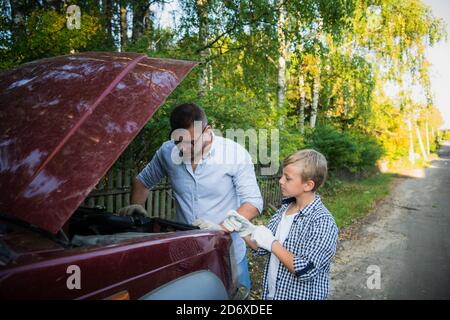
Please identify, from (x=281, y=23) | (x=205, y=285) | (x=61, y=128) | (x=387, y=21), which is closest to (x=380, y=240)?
(x=281, y=23)

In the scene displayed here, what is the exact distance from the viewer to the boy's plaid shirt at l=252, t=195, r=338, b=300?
1.87m

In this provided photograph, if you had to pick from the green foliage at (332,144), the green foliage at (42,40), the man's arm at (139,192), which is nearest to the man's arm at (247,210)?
the man's arm at (139,192)

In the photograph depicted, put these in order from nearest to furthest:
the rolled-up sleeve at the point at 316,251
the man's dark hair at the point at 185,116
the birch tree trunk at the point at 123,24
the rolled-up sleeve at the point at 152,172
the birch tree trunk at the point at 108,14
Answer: the rolled-up sleeve at the point at 316,251
the man's dark hair at the point at 185,116
the rolled-up sleeve at the point at 152,172
the birch tree trunk at the point at 108,14
the birch tree trunk at the point at 123,24

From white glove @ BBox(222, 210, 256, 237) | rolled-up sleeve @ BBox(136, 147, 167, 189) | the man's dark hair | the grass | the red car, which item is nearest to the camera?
the red car

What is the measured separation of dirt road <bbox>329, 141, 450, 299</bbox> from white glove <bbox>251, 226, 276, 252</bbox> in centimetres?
215

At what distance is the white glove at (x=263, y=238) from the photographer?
1.95m

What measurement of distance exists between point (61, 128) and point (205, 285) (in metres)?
0.96

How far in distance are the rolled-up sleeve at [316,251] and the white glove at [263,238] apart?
165 mm

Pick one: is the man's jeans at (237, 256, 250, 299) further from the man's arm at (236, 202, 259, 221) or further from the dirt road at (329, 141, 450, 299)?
the dirt road at (329, 141, 450, 299)

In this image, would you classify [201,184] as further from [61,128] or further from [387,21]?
[387,21]

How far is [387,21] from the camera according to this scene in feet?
52.0

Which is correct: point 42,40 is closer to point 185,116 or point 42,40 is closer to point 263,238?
point 185,116

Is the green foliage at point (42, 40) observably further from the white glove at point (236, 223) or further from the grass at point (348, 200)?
the grass at point (348, 200)

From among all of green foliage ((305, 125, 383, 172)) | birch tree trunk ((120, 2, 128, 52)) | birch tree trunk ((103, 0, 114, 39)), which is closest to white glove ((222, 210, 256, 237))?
birch tree trunk ((103, 0, 114, 39))
